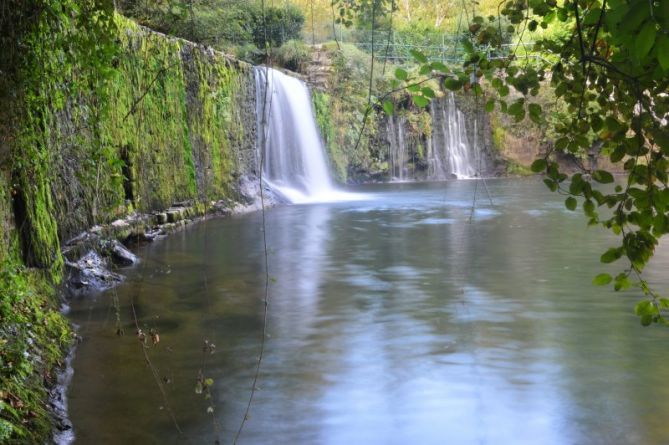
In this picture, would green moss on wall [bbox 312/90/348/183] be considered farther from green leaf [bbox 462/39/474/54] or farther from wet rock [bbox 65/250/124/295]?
green leaf [bbox 462/39/474/54]

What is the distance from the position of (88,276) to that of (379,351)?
149 inches

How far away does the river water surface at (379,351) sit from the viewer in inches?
179

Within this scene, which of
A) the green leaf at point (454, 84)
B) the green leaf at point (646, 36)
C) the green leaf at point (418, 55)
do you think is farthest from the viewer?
the green leaf at point (454, 84)

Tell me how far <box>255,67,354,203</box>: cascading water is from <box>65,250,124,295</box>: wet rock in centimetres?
1028

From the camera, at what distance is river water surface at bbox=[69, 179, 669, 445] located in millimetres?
4539

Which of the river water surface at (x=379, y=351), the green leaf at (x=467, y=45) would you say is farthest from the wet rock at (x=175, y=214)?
the green leaf at (x=467, y=45)

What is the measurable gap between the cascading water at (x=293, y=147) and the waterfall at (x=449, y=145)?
6.91 meters

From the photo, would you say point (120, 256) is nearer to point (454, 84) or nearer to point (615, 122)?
point (454, 84)

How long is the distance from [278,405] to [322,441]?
60 centimetres

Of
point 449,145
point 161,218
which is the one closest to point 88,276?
point 161,218

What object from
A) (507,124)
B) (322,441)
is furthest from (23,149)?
(507,124)

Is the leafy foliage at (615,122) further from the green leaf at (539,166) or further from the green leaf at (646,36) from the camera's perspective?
the green leaf at (646,36)

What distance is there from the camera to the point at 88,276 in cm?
824

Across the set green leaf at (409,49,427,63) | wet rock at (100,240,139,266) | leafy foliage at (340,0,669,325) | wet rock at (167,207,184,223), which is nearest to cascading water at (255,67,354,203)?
wet rock at (167,207,184,223)
